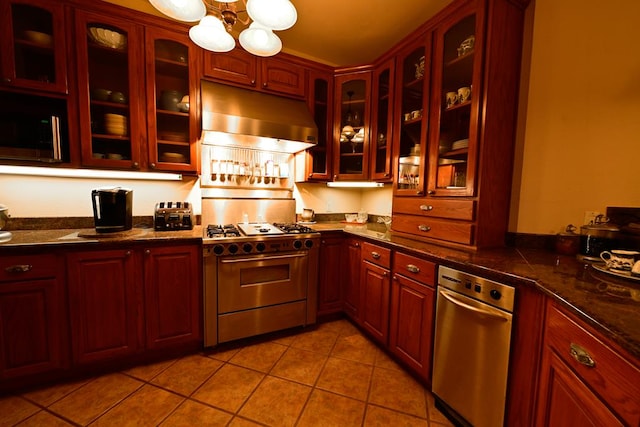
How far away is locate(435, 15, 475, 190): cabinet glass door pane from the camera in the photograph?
1694mm

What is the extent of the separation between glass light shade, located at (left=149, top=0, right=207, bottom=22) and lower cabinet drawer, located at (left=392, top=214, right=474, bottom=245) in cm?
183

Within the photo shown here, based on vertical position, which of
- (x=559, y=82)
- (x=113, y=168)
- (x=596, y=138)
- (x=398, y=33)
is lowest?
(x=113, y=168)

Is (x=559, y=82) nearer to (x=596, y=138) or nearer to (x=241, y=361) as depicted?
(x=596, y=138)

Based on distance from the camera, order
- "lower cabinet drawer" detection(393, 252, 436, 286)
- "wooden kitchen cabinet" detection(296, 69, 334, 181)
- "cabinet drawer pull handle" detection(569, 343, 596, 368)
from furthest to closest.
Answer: "wooden kitchen cabinet" detection(296, 69, 334, 181) → "lower cabinet drawer" detection(393, 252, 436, 286) → "cabinet drawer pull handle" detection(569, 343, 596, 368)

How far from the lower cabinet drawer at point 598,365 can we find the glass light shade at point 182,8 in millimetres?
1956

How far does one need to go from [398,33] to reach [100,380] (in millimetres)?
3706

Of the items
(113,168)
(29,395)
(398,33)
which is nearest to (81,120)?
(113,168)

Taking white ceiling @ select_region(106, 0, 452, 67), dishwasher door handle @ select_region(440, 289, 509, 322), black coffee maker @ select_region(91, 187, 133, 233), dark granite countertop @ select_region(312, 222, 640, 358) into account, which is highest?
white ceiling @ select_region(106, 0, 452, 67)

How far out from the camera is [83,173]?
199 centimetres

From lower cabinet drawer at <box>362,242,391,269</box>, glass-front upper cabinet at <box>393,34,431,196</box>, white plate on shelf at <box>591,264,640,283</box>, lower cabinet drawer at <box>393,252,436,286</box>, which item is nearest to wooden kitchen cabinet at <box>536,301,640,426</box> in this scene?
white plate on shelf at <box>591,264,640,283</box>

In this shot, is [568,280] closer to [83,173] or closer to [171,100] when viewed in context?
[171,100]

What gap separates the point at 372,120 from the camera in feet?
8.34

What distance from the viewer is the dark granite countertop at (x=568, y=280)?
0.72 metres

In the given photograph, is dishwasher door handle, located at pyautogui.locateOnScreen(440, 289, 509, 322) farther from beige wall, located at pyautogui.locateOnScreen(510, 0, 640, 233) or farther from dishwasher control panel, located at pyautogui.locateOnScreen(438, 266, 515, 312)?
beige wall, located at pyautogui.locateOnScreen(510, 0, 640, 233)
